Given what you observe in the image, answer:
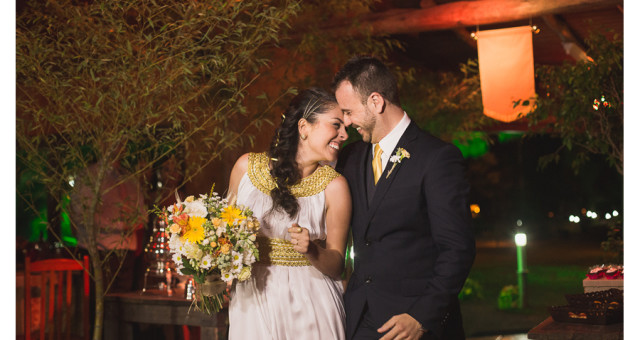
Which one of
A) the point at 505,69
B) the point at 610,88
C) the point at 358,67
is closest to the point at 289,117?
the point at 358,67

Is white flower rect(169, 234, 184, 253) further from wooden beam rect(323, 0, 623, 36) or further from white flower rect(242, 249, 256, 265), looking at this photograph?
wooden beam rect(323, 0, 623, 36)

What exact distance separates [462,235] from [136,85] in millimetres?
2434

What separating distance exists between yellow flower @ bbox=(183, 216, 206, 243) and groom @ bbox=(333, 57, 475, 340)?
0.57 metres

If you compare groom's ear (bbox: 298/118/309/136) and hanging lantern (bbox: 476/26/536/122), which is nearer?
groom's ear (bbox: 298/118/309/136)

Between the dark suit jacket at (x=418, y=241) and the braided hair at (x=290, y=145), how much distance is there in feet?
1.24

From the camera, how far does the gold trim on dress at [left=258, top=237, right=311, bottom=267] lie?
8.77 ft

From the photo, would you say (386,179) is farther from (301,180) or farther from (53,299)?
(53,299)

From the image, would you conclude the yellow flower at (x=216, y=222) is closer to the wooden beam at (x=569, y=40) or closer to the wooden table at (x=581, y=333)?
the wooden table at (x=581, y=333)

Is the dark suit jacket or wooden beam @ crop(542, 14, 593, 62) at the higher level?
wooden beam @ crop(542, 14, 593, 62)

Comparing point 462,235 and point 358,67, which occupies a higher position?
point 358,67

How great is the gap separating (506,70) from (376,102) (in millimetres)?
4685

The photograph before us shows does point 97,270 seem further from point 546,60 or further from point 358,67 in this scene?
point 546,60

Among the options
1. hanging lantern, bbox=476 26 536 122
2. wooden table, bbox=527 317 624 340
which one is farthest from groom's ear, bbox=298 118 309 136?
hanging lantern, bbox=476 26 536 122

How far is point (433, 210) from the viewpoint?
86.0 inches
